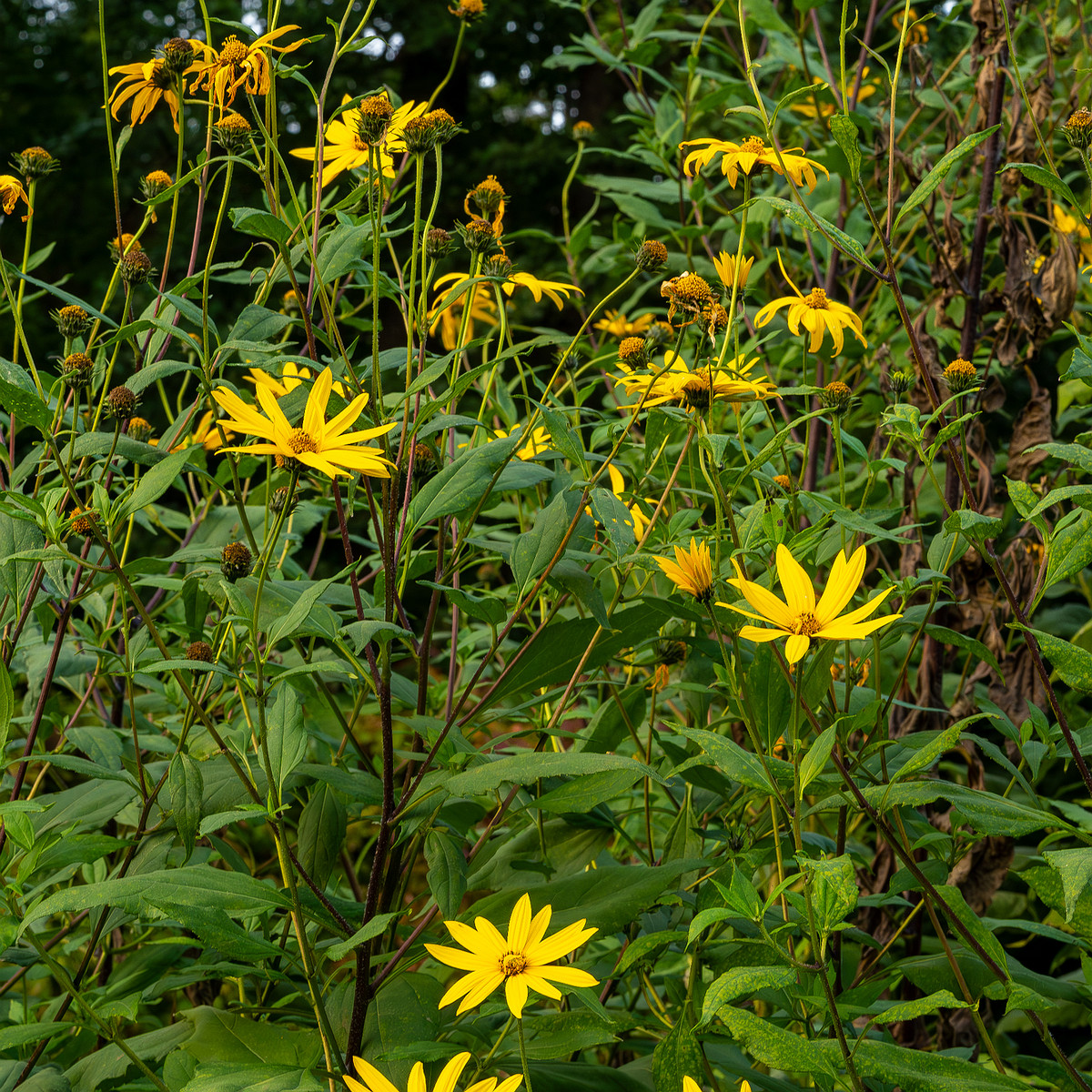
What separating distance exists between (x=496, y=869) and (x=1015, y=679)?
0.59m

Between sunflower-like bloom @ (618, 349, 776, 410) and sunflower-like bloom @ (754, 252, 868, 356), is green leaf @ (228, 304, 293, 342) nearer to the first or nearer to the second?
sunflower-like bloom @ (618, 349, 776, 410)

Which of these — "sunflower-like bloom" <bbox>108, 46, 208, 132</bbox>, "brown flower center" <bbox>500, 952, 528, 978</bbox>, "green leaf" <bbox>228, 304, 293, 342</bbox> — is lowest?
"brown flower center" <bbox>500, 952, 528, 978</bbox>

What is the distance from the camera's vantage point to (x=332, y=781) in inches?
29.6

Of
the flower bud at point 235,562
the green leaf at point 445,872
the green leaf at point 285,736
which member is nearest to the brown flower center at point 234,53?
the flower bud at point 235,562

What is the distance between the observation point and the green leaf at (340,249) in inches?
31.3

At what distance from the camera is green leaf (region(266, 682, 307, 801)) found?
720mm

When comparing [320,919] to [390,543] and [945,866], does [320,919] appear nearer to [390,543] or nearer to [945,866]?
[390,543]

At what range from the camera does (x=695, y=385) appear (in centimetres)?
75

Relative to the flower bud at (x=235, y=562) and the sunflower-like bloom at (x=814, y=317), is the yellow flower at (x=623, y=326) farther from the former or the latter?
the flower bud at (x=235, y=562)

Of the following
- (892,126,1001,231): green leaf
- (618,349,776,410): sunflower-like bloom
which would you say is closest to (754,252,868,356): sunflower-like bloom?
(618,349,776,410): sunflower-like bloom

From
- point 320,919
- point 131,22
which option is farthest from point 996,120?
point 131,22

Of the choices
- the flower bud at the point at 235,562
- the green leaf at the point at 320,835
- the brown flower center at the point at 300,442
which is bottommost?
the green leaf at the point at 320,835

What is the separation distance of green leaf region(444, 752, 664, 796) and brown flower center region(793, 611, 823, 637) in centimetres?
12

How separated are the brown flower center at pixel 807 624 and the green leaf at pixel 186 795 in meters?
0.40
